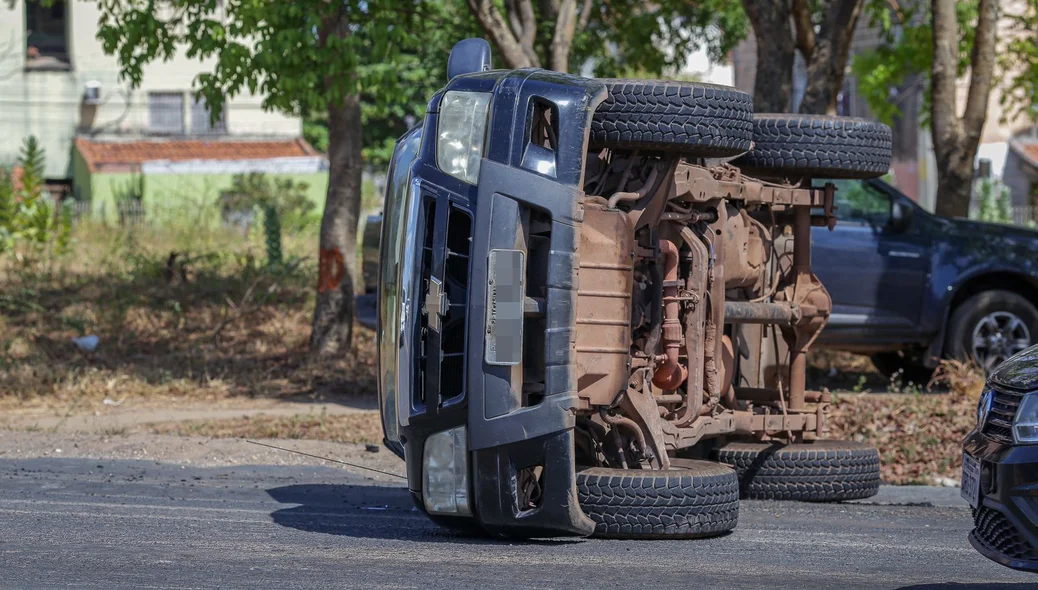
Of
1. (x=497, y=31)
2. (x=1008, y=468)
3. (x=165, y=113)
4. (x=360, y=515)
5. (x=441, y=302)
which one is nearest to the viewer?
(x=1008, y=468)

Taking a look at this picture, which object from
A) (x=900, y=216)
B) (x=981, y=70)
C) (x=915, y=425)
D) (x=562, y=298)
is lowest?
(x=915, y=425)

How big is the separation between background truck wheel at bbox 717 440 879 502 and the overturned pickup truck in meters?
0.70

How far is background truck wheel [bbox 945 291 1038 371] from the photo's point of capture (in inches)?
477

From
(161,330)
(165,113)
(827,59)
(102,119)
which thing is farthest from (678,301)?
(165,113)

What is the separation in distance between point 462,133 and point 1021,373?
2510 millimetres

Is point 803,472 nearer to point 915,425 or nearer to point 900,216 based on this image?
point 915,425

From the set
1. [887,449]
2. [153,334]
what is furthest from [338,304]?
[887,449]

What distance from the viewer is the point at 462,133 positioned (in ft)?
19.2

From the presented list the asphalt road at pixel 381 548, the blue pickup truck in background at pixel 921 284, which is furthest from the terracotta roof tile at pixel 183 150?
the asphalt road at pixel 381 548

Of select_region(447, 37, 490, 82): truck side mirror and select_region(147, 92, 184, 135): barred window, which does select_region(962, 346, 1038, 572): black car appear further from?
select_region(147, 92, 184, 135): barred window

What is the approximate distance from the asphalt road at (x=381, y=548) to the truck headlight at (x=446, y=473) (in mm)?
205

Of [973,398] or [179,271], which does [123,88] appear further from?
[973,398]

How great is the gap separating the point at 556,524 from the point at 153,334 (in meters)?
10.2

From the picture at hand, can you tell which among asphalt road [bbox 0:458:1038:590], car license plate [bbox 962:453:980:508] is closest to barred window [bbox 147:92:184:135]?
asphalt road [bbox 0:458:1038:590]
